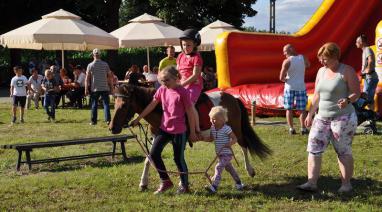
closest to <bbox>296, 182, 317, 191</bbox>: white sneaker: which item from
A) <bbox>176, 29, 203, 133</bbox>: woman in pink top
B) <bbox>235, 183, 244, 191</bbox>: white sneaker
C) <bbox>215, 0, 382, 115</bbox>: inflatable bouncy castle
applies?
<bbox>235, 183, 244, 191</bbox>: white sneaker

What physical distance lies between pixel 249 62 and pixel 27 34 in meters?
6.62

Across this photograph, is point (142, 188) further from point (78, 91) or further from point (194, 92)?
point (78, 91)

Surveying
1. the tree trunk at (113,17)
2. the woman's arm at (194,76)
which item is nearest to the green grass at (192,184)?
the woman's arm at (194,76)

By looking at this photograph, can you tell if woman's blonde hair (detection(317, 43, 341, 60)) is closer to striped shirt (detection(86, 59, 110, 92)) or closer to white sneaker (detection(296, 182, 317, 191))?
white sneaker (detection(296, 182, 317, 191))

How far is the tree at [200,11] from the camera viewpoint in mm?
33225

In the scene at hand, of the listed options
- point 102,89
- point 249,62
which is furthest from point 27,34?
point 249,62

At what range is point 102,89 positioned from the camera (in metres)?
14.0

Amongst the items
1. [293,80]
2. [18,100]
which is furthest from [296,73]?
[18,100]

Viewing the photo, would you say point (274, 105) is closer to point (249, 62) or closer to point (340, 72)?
point (249, 62)

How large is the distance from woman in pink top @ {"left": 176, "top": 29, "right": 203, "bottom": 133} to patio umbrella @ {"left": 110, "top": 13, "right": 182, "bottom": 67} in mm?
12022

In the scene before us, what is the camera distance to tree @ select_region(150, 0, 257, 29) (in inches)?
1308

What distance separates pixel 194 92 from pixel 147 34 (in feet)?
43.0

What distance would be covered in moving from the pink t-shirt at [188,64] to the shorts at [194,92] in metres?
0.04

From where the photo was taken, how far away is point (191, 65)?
6996mm
